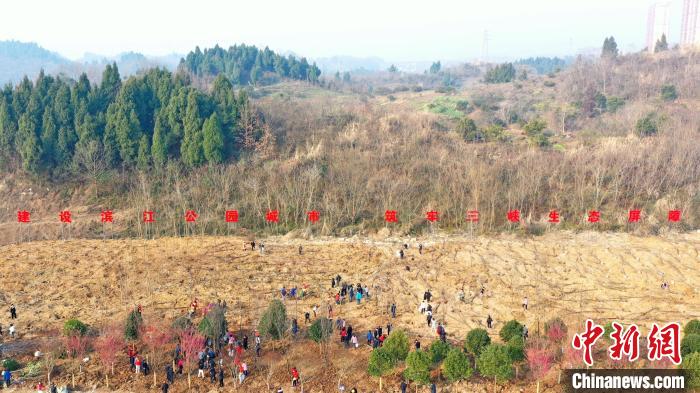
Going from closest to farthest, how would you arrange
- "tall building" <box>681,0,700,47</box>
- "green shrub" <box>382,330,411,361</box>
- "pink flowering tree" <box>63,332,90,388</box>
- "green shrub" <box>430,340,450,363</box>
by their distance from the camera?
"green shrub" <box>382,330,411,361</box> < "green shrub" <box>430,340,450,363</box> < "pink flowering tree" <box>63,332,90,388</box> < "tall building" <box>681,0,700,47</box>

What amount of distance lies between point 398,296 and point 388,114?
30.1 m

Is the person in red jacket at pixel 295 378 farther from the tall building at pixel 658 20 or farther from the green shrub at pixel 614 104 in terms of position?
the tall building at pixel 658 20

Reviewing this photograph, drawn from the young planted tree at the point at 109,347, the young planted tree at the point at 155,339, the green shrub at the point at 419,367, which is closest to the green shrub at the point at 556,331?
the green shrub at the point at 419,367

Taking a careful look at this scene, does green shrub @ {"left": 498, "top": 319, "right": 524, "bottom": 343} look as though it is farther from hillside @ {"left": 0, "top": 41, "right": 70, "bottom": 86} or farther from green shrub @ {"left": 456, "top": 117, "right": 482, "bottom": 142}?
hillside @ {"left": 0, "top": 41, "right": 70, "bottom": 86}

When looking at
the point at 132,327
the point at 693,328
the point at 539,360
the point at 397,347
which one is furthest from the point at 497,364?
the point at 132,327

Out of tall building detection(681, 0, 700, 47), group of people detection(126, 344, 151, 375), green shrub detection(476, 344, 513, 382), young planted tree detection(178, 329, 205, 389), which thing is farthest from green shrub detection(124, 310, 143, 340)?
tall building detection(681, 0, 700, 47)

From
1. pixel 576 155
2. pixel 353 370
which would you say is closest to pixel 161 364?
pixel 353 370

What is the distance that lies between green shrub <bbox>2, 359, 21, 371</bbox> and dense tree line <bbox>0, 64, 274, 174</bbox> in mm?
22341

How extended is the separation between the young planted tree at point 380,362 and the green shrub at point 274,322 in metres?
4.30

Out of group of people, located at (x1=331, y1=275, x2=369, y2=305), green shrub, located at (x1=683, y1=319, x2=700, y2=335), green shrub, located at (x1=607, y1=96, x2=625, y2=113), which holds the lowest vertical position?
group of people, located at (x1=331, y1=275, x2=369, y2=305)

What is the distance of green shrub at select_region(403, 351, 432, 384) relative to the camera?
17.3 m

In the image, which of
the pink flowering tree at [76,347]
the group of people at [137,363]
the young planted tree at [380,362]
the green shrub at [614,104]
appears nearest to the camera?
the young planted tree at [380,362]

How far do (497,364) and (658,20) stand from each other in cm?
10831

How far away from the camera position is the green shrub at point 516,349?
17.9 m
